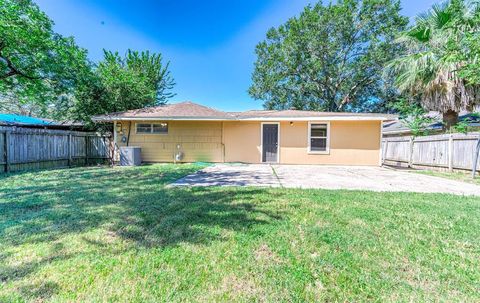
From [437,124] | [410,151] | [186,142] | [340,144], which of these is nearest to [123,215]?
[186,142]

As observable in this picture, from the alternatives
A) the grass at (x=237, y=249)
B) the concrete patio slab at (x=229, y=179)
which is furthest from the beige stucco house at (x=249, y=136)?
the grass at (x=237, y=249)

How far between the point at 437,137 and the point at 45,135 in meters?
15.7

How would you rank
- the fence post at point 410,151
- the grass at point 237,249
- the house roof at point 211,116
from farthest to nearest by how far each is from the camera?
the fence post at point 410,151 < the house roof at point 211,116 < the grass at point 237,249

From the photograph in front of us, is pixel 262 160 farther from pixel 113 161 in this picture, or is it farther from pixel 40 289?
pixel 40 289

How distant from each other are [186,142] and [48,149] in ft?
17.8

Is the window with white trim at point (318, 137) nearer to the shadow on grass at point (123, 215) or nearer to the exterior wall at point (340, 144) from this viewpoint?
the exterior wall at point (340, 144)

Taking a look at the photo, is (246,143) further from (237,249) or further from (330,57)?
(330,57)

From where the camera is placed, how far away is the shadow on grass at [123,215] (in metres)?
2.52

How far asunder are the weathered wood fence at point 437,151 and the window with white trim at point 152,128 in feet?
38.5

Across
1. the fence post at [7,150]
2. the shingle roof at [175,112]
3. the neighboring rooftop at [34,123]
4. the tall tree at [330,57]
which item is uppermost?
the tall tree at [330,57]

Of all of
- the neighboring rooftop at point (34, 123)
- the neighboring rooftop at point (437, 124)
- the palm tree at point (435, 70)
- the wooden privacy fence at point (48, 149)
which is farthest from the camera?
the neighboring rooftop at point (34, 123)

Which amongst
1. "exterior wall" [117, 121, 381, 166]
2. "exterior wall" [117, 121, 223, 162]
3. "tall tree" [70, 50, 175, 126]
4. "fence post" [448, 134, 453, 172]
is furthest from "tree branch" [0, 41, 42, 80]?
"fence post" [448, 134, 453, 172]

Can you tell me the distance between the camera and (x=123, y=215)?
3.29 m

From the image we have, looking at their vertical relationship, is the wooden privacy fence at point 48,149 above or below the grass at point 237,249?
above
